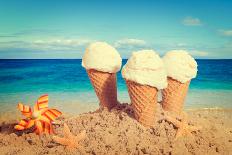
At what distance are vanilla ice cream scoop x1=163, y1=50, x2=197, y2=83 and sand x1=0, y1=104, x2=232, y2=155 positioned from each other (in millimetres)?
463

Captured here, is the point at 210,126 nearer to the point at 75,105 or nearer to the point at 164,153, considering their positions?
the point at 164,153

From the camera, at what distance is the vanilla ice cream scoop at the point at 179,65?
4117 millimetres

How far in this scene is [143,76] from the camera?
3611 millimetres

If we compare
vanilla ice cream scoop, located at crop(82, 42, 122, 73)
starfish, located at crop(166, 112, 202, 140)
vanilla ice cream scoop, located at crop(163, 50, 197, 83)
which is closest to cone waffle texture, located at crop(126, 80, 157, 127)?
starfish, located at crop(166, 112, 202, 140)

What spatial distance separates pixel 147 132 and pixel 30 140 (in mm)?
1326

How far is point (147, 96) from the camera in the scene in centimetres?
373

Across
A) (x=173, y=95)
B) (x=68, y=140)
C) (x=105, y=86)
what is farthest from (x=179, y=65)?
(x=68, y=140)

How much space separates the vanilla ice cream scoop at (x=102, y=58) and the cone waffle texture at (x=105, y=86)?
3.8 inches

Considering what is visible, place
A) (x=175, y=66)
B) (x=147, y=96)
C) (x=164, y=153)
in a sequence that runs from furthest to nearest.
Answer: (x=175, y=66), (x=147, y=96), (x=164, y=153)

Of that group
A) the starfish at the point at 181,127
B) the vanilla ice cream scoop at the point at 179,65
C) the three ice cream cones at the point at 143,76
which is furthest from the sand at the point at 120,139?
the vanilla ice cream scoop at the point at 179,65

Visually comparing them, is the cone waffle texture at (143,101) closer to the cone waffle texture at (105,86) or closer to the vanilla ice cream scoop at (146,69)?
the vanilla ice cream scoop at (146,69)

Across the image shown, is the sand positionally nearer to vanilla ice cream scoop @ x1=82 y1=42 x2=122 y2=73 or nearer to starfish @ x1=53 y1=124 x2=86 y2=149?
starfish @ x1=53 y1=124 x2=86 y2=149

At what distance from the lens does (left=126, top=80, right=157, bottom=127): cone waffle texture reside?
146 inches

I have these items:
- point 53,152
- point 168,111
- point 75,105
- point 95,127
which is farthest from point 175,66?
point 75,105
